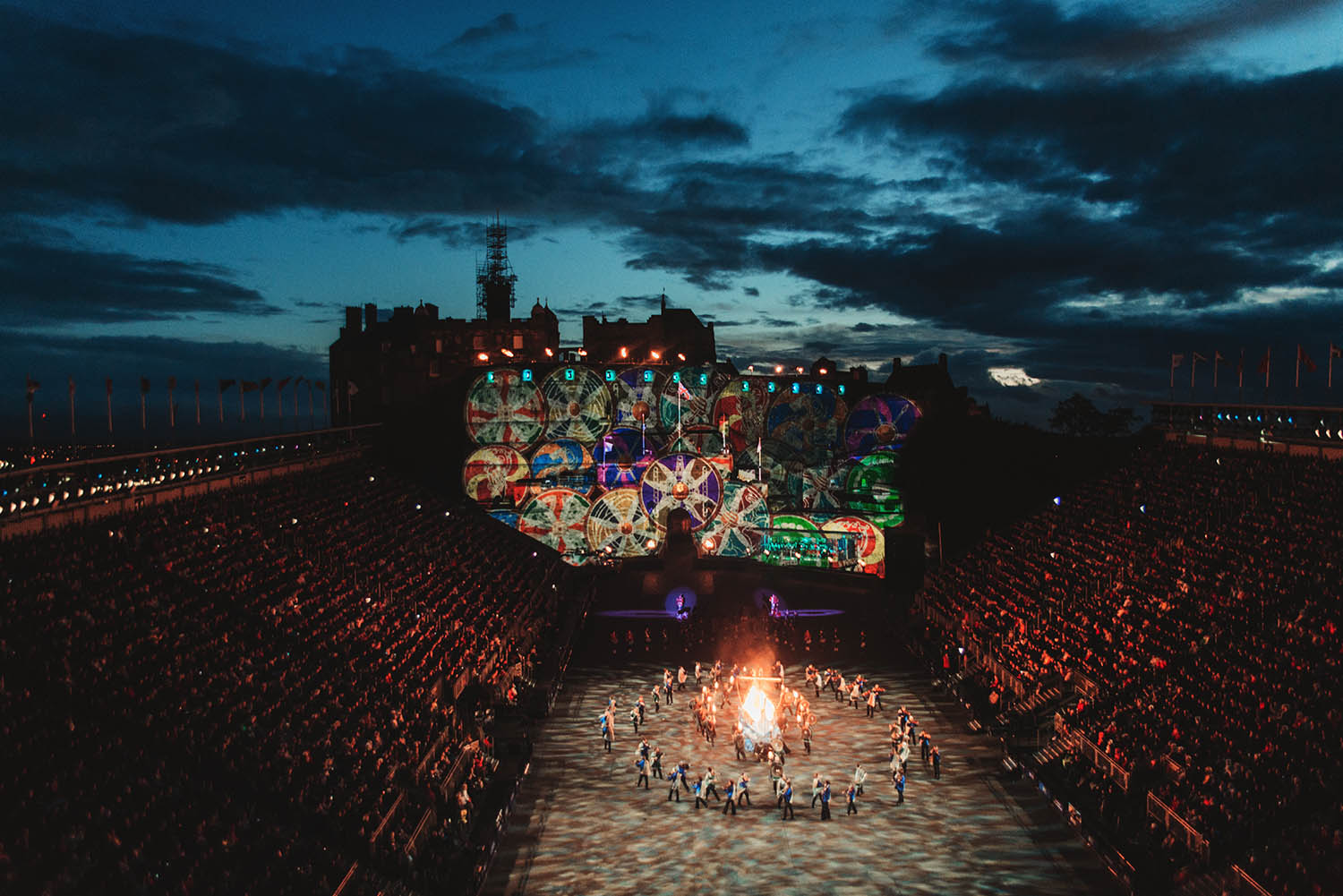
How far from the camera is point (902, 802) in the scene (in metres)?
31.1

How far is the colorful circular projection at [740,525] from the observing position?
63.5 m

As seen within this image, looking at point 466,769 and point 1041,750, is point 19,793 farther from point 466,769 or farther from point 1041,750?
point 1041,750

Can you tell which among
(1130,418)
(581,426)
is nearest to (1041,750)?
(581,426)

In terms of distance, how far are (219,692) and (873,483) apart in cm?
4534

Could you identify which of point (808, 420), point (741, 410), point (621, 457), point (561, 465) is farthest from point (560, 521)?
point (808, 420)

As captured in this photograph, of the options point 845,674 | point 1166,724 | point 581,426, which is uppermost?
point 581,426

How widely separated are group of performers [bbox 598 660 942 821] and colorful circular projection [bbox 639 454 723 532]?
17.8 metres

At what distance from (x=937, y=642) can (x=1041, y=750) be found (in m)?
13.3

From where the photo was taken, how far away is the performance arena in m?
23.8

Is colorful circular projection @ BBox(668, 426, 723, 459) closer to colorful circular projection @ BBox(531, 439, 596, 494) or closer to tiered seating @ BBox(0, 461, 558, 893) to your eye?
colorful circular projection @ BBox(531, 439, 596, 494)

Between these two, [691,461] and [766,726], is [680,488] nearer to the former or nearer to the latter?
[691,461]

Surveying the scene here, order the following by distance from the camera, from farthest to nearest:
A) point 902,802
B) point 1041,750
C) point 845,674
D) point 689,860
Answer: point 845,674, point 1041,750, point 902,802, point 689,860

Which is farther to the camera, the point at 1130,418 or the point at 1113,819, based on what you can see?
the point at 1130,418

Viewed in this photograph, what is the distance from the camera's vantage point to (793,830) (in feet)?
95.9
